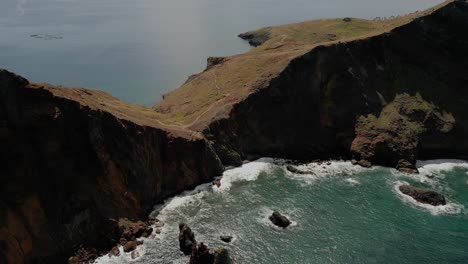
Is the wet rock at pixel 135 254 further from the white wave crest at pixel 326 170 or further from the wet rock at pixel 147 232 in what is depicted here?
the white wave crest at pixel 326 170

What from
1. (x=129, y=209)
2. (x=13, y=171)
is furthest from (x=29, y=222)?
(x=129, y=209)

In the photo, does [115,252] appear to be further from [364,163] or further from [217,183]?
[364,163]

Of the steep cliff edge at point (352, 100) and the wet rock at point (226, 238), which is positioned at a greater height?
the steep cliff edge at point (352, 100)

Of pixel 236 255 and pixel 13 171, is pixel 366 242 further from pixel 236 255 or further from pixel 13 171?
pixel 13 171

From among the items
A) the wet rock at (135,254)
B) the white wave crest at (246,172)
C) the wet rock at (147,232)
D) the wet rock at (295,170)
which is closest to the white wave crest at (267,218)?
the white wave crest at (246,172)

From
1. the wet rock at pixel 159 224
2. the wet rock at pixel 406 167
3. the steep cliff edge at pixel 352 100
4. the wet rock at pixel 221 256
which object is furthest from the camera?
Result: the steep cliff edge at pixel 352 100

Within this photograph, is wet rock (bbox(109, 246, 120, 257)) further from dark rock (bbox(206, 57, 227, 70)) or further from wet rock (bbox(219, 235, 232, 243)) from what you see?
dark rock (bbox(206, 57, 227, 70))

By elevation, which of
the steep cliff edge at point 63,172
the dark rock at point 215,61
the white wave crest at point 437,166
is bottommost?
the white wave crest at point 437,166
